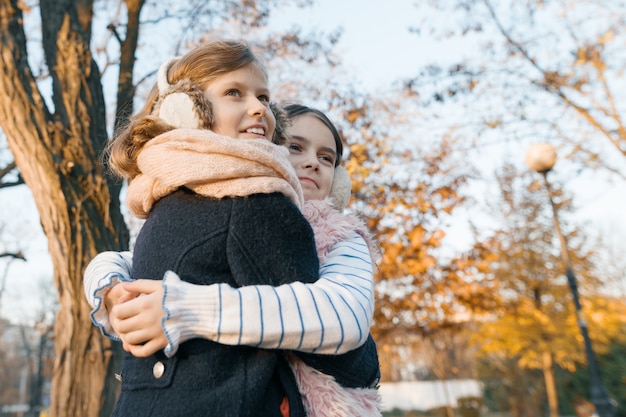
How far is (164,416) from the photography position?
1120 millimetres

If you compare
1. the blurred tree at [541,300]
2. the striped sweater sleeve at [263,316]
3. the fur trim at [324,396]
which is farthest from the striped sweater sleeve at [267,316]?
the blurred tree at [541,300]

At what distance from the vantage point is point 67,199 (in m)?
3.51

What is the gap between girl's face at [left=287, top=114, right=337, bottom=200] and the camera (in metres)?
1.97

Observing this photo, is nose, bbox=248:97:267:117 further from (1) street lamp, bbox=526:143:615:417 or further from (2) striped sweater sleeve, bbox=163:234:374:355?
(1) street lamp, bbox=526:143:615:417

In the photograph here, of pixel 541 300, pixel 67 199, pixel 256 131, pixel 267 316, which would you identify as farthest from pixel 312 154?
pixel 541 300

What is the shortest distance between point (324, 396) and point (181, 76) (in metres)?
1.02

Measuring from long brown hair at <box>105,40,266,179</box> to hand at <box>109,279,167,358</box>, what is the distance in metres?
0.43

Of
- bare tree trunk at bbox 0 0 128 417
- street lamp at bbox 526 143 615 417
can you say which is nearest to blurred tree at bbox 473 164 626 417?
street lamp at bbox 526 143 615 417

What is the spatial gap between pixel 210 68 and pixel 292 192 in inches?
20.1

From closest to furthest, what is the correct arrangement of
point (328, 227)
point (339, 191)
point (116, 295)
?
point (116, 295) < point (328, 227) < point (339, 191)

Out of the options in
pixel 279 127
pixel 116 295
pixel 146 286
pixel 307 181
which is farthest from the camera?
pixel 307 181

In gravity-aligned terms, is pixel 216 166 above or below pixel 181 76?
below

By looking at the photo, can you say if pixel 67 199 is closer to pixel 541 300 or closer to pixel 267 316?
pixel 267 316

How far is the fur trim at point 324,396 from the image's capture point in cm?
123
